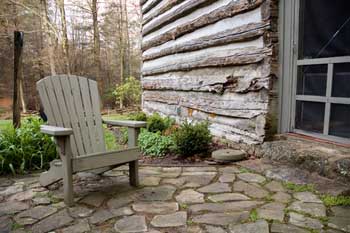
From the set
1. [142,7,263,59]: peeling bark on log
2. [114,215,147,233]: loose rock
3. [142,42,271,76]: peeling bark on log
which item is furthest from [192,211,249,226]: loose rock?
[142,7,263,59]: peeling bark on log

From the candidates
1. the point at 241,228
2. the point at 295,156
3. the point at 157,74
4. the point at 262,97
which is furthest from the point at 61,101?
the point at 157,74

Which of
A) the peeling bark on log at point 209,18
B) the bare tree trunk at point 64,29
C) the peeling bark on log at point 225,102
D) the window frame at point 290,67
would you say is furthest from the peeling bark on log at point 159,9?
the bare tree trunk at point 64,29

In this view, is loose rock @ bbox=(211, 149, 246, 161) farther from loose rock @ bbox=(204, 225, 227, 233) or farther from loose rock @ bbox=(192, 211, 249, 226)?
loose rock @ bbox=(204, 225, 227, 233)

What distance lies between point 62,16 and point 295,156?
8.29 metres

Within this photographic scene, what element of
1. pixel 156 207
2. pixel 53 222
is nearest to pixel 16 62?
pixel 53 222

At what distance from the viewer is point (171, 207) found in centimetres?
185

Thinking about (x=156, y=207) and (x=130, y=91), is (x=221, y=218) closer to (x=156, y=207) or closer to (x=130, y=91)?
(x=156, y=207)

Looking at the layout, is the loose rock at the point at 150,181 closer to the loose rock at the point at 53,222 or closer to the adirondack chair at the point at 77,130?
the adirondack chair at the point at 77,130

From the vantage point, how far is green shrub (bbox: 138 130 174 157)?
3350 millimetres

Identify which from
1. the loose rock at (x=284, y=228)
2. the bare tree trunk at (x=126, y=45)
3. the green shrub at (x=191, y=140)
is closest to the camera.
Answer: the loose rock at (x=284, y=228)

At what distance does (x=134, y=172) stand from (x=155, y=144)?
49.7 inches

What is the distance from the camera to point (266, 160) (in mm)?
2697

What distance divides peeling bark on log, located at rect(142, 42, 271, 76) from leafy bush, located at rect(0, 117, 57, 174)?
6.75ft

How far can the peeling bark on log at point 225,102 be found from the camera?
279 cm
